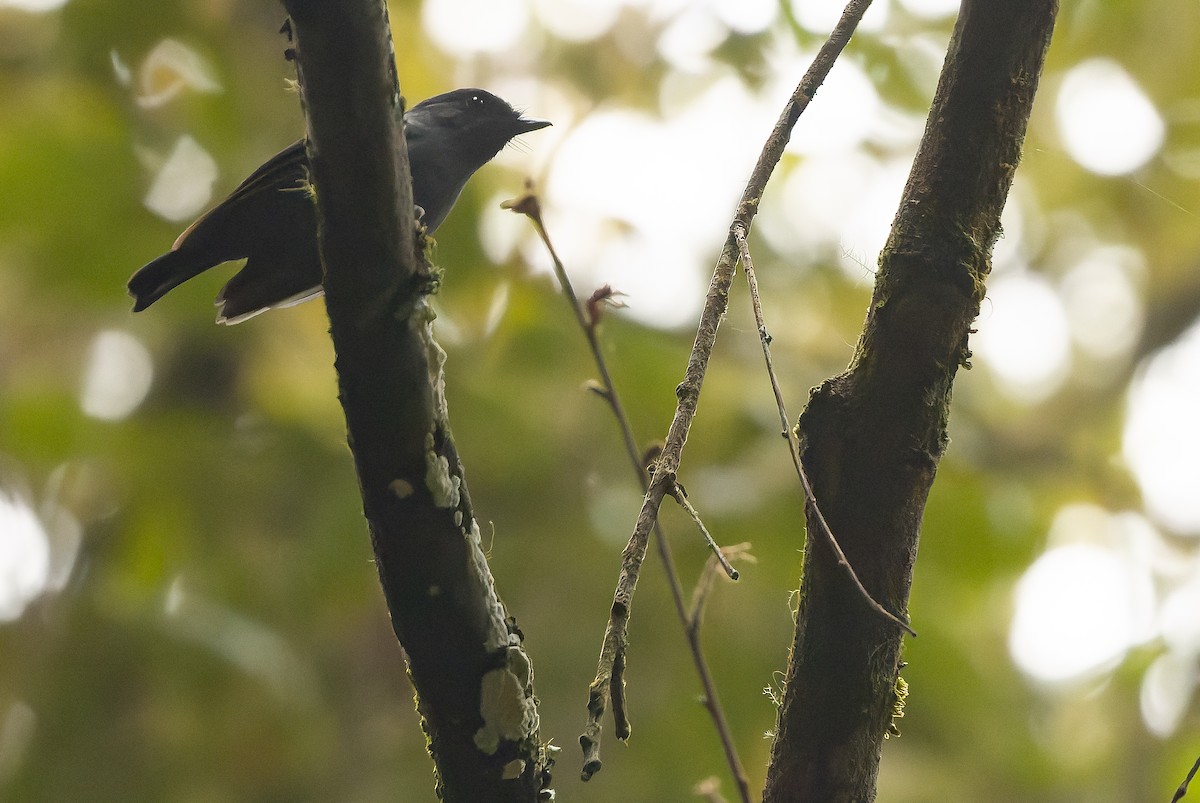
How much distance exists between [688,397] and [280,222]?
1.77 meters

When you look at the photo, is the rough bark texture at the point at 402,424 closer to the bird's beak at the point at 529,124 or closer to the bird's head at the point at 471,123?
the bird's head at the point at 471,123

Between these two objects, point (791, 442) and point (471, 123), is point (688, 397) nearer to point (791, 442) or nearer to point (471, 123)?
point (791, 442)

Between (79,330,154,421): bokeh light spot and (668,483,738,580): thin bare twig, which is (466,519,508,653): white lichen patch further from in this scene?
(79,330,154,421): bokeh light spot

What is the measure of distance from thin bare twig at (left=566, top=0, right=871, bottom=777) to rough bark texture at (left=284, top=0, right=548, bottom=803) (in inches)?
11.0

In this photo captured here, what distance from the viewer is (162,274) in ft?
9.53

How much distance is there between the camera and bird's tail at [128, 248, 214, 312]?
287 centimetres

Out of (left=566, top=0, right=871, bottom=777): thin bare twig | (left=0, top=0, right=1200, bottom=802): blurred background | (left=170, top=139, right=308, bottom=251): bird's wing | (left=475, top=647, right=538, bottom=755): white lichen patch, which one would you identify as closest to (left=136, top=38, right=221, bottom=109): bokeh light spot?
(left=0, top=0, right=1200, bottom=802): blurred background

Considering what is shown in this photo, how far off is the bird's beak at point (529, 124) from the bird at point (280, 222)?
11 cm

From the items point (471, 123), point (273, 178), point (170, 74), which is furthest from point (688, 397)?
point (170, 74)

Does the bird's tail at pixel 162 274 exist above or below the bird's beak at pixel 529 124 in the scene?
below

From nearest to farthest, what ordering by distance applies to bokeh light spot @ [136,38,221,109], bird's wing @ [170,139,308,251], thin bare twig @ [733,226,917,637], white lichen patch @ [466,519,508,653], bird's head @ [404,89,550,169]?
thin bare twig @ [733,226,917,637] → white lichen patch @ [466,519,508,653] → bird's wing @ [170,139,308,251] → bird's head @ [404,89,550,169] → bokeh light spot @ [136,38,221,109]

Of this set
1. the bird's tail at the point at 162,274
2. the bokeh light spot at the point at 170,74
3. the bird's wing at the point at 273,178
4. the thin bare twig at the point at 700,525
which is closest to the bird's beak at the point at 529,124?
the bird's wing at the point at 273,178

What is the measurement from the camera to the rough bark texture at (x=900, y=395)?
161 cm

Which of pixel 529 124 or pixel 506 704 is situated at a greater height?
pixel 529 124
